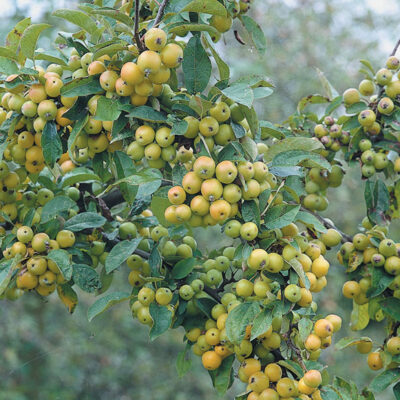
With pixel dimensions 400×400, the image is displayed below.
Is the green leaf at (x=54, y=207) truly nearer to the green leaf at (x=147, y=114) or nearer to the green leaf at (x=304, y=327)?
the green leaf at (x=147, y=114)

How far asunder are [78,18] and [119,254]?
537 mm

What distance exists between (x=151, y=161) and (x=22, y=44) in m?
0.40

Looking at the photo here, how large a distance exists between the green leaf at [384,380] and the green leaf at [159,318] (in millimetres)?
537

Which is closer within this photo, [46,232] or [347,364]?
[46,232]

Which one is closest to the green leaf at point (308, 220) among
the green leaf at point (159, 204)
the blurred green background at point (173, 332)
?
the green leaf at point (159, 204)

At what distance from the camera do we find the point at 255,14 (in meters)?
4.97

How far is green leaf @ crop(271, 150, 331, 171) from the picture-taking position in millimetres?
1198

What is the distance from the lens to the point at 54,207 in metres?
1.34

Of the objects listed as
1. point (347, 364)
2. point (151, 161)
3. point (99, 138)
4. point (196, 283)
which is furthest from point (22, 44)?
point (347, 364)

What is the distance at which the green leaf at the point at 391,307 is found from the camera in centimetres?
140

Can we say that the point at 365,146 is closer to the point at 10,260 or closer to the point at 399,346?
the point at 399,346

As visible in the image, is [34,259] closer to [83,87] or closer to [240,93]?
[83,87]

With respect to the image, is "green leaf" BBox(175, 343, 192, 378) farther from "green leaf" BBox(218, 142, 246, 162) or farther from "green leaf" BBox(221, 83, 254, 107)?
"green leaf" BBox(221, 83, 254, 107)

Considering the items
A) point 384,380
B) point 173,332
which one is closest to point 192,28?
point 384,380
